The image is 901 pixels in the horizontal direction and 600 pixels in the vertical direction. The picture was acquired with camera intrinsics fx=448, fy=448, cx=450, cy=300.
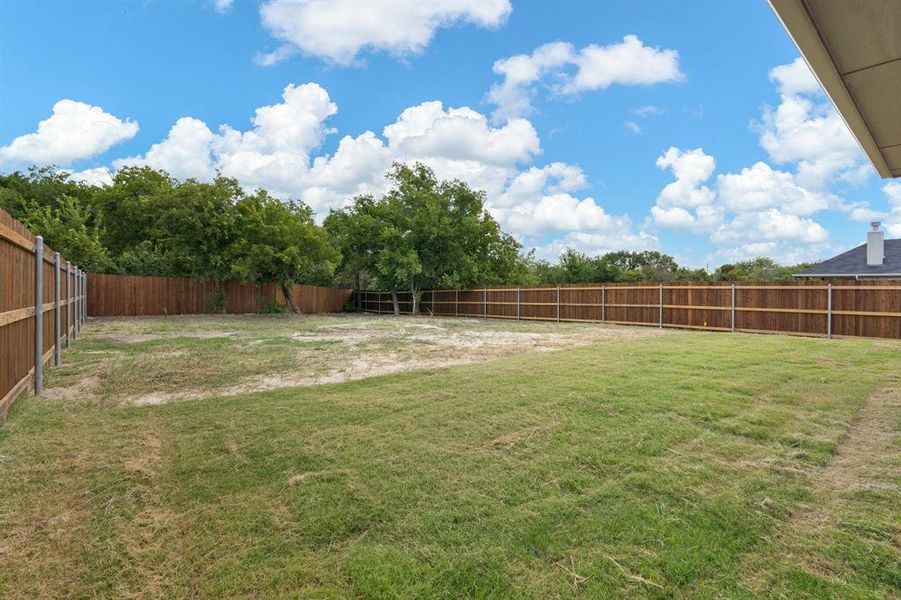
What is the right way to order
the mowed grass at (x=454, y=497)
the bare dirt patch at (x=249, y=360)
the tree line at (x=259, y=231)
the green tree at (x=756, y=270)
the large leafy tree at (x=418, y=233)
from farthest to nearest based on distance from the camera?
the green tree at (x=756, y=270), the large leafy tree at (x=418, y=233), the tree line at (x=259, y=231), the bare dirt patch at (x=249, y=360), the mowed grass at (x=454, y=497)

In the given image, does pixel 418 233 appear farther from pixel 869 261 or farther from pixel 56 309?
pixel 869 261

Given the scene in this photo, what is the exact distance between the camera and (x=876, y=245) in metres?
16.5

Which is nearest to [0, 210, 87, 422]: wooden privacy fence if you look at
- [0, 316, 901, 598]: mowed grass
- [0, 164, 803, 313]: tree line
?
[0, 316, 901, 598]: mowed grass

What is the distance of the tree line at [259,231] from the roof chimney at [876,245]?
15.3m

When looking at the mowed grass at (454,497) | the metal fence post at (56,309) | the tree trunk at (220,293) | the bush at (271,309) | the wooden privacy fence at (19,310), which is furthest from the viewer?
the bush at (271,309)

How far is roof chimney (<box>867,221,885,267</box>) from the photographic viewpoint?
16453 mm

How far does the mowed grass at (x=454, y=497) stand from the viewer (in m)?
1.67

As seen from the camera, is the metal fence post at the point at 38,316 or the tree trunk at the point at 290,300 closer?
the metal fence post at the point at 38,316

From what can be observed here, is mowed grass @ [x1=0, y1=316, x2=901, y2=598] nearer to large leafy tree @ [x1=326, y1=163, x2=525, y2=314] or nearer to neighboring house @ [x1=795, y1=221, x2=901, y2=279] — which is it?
neighboring house @ [x1=795, y1=221, x2=901, y2=279]

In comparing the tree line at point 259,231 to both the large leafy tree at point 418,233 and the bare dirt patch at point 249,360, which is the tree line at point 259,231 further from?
the bare dirt patch at point 249,360

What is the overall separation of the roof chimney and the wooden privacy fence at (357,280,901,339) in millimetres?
8680

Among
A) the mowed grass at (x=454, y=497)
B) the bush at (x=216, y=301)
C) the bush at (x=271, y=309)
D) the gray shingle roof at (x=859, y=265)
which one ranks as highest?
the gray shingle roof at (x=859, y=265)

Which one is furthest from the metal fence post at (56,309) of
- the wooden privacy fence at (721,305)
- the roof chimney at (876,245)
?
the roof chimney at (876,245)

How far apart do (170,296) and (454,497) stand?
66.8 feet
